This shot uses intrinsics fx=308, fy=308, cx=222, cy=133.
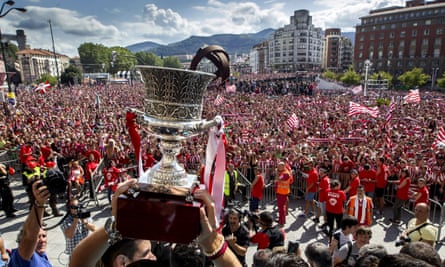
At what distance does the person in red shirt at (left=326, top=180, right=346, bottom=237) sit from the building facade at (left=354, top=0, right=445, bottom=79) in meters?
81.9

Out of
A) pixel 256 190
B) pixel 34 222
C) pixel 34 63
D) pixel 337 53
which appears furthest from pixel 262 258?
pixel 337 53

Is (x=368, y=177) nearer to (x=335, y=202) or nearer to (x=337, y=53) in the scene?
(x=335, y=202)

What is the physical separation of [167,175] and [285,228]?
638cm

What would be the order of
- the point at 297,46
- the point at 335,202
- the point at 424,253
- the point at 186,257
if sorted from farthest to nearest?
the point at 297,46
the point at 335,202
the point at 424,253
the point at 186,257

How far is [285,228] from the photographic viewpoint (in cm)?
805

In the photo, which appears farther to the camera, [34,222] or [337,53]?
[337,53]

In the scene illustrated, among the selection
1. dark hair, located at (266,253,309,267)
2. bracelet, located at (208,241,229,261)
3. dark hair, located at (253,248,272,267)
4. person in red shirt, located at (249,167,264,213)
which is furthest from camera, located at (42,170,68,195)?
person in red shirt, located at (249,167,264,213)

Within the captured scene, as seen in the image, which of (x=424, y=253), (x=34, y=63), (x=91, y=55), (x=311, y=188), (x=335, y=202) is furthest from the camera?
(x=91, y=55)

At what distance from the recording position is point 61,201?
9609mm

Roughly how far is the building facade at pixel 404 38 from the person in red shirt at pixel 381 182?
260ft

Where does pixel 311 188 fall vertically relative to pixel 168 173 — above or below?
below

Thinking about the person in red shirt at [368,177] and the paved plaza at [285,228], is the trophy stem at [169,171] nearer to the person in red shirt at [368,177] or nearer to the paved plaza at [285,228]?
the paved plaza at [285,228]

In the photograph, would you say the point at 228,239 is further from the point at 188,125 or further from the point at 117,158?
the point at 117,158

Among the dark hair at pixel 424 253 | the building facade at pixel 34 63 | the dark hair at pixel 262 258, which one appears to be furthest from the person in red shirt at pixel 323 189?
the building facade at pixel 34 63
